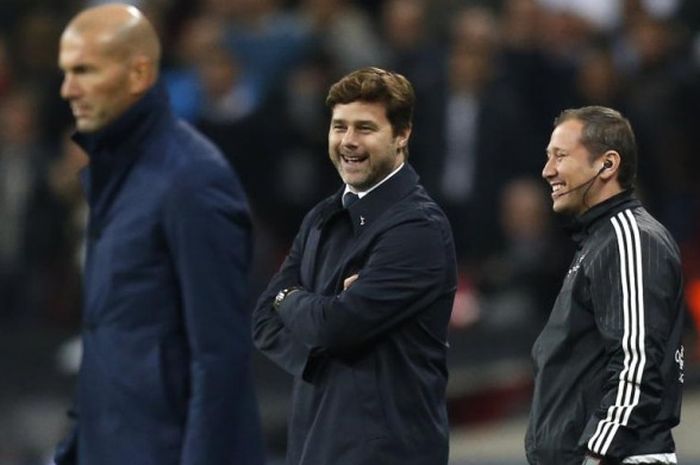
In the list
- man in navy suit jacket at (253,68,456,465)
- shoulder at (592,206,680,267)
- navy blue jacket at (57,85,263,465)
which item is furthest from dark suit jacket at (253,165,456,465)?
shoulder at (592,206,680,267)

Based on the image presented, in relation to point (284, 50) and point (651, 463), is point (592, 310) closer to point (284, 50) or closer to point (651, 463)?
point (651, 463)

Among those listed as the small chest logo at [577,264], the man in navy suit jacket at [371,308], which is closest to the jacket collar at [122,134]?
the man in navy suit jacket at [371,308]

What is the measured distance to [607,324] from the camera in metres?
4.34

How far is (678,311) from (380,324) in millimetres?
720

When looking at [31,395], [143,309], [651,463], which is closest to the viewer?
[651,463]

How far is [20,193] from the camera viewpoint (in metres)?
10.2

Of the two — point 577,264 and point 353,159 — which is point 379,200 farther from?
point 577,264

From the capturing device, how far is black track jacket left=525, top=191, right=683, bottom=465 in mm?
4242

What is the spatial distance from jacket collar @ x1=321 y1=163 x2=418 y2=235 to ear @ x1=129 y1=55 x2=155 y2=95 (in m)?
0.76

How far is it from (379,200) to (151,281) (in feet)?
2.28

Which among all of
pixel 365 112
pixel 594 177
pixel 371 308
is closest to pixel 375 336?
pixel 371 308

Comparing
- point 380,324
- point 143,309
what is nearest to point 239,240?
point 143,309

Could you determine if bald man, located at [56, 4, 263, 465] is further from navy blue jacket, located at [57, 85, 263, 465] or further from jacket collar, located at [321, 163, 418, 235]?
jacket collar, located at [321, 163, 418, 235]

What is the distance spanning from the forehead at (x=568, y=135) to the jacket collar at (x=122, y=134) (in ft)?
3.78
